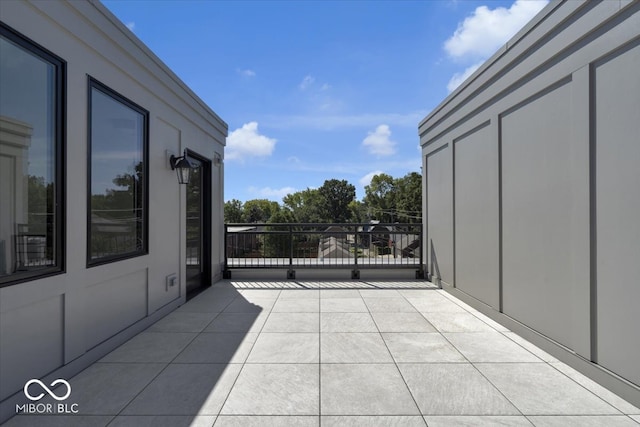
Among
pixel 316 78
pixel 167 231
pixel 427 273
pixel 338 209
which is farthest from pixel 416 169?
pixel 167 231

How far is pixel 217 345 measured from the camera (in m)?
3.24

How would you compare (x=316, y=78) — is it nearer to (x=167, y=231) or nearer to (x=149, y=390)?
(x=167, y=231)

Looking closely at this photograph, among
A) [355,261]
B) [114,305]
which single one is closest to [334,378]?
[114,305]

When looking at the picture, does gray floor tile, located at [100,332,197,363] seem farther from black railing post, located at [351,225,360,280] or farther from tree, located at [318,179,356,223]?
tree, located at [318,179,356,223]

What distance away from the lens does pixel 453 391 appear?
2.34 meters

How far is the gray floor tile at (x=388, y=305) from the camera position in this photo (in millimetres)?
4488

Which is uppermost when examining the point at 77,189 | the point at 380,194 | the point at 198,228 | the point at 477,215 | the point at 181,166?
the point at 380,194

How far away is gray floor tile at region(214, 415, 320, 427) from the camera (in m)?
1.94

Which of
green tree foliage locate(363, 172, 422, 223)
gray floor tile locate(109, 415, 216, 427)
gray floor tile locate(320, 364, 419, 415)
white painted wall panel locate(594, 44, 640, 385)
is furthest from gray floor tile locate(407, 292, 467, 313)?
green tree foliage locate(363, 172, 422, 223)

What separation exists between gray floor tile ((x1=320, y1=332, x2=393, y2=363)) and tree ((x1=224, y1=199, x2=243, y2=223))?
56918mm

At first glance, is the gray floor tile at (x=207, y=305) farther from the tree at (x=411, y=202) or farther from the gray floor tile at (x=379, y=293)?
the tree at (x=411, y=202)

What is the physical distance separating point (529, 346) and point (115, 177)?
434 centimetres

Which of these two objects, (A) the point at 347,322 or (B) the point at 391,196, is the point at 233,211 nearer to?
(B) the point at 391,196

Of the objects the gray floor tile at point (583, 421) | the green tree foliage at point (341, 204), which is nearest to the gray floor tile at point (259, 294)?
the gray floor tile at point (583, 421)
